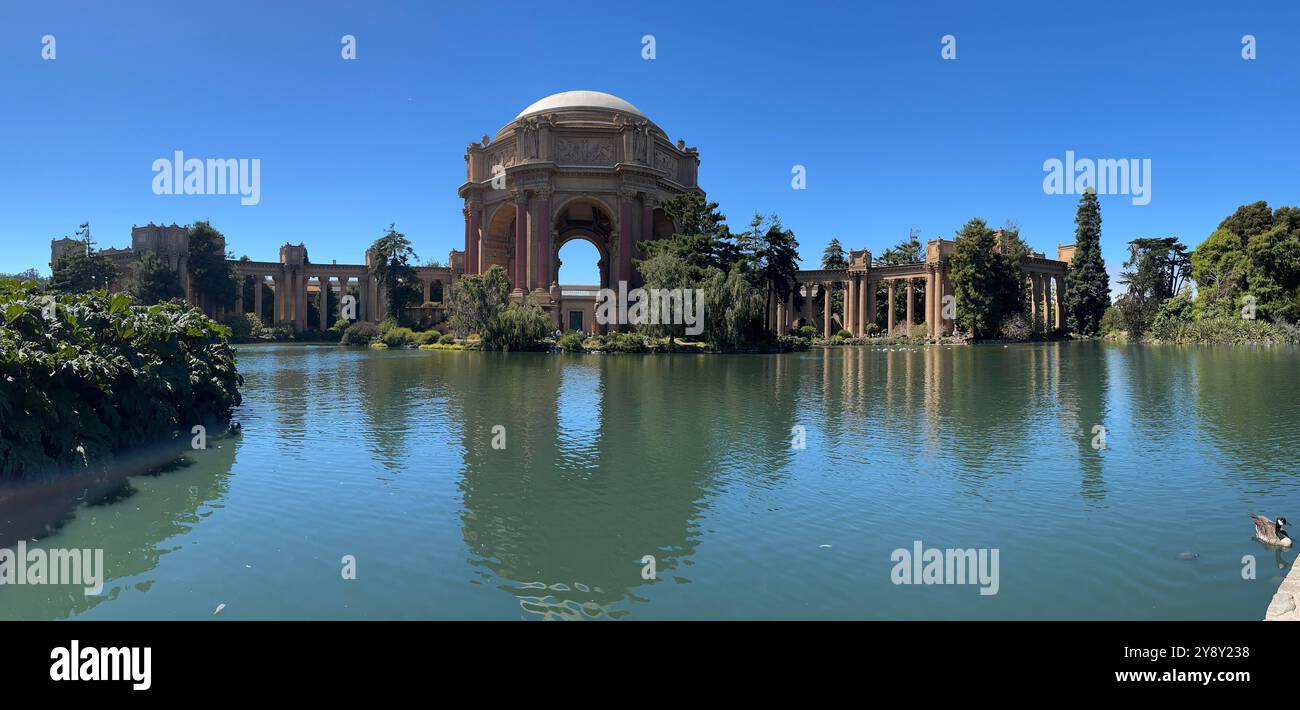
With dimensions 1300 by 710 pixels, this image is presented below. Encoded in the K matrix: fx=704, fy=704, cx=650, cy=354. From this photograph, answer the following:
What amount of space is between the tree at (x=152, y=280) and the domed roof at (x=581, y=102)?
37765mm

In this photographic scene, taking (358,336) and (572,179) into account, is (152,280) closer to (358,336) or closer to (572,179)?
(358,336)

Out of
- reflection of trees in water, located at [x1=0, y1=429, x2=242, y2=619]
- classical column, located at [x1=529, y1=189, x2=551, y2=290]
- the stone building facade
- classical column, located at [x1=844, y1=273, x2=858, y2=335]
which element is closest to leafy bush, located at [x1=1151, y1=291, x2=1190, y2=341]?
classical column, located at [x1=844, y1=273, x2=858, y2=335]

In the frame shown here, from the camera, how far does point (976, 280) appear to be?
64.8 metres

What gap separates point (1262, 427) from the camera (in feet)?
45.4

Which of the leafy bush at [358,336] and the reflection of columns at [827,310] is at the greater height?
the reflection of columns at [827,310]

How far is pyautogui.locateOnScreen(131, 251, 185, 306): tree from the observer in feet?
216

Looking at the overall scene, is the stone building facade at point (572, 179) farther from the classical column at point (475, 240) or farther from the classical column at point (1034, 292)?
the classical column at point (1034, 292)

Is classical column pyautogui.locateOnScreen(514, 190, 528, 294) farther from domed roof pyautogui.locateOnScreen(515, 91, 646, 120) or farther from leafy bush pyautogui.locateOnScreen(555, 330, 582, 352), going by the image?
leafy bush pyautogui.locateOnScreen(555, 330, 582, 352)

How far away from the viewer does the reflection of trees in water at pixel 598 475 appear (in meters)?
6.41

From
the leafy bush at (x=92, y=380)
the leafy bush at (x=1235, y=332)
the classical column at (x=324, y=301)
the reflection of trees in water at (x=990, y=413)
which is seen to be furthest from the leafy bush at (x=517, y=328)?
the leafy bush at (x=1235, y=332)

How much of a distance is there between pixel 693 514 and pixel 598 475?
2303mm
